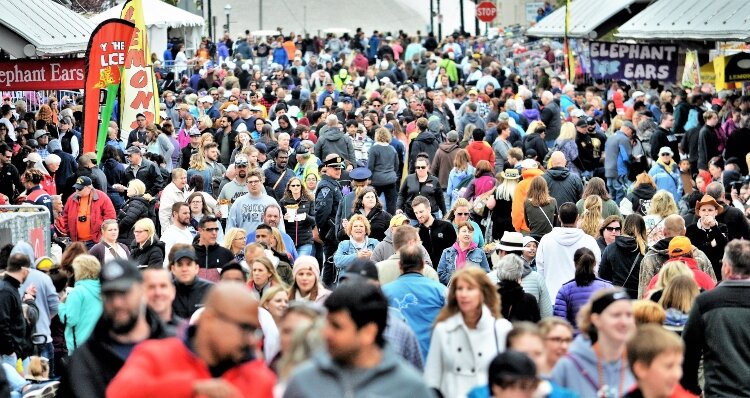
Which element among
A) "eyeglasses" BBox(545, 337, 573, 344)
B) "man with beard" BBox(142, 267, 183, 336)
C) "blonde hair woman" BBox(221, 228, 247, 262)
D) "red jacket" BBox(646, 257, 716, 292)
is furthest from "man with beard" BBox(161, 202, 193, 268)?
"eyeglasses" BBox(545, 337, 573, 344)

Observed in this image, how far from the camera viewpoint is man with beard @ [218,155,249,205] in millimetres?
16844

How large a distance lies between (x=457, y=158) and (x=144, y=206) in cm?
392

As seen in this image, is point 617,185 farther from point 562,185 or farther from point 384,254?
point 384,254

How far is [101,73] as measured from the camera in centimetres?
1919

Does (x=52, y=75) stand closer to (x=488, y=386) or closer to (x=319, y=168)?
(x=319, y=168)

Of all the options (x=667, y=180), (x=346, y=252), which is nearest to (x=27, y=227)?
(x=346, y=252)

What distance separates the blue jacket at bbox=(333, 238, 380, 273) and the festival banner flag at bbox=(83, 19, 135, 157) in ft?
20.6

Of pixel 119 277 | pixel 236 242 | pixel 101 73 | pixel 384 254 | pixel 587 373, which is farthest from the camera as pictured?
pixel 101 73

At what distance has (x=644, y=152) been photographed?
2205 cm

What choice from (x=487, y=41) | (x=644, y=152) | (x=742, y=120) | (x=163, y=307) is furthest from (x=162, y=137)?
(x=487, y=41)

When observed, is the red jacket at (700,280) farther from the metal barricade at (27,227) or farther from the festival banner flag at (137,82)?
the festival banner flag at (137,82)

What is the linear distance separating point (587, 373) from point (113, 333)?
214 cm

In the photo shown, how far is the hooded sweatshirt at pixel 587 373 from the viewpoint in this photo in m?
7.00

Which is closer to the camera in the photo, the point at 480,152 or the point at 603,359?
the point at 603,359
